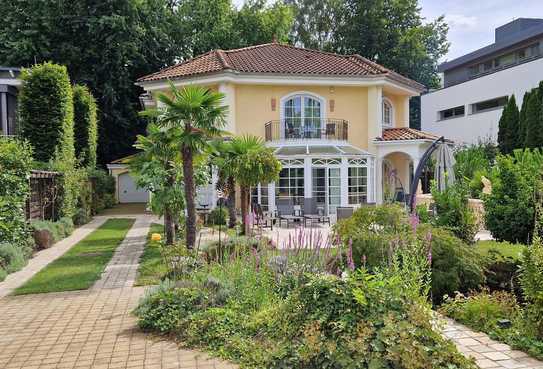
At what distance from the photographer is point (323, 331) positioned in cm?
403

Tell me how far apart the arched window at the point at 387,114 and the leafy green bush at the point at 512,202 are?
13289 mm

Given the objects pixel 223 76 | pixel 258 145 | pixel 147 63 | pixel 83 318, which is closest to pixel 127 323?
pixel 83 318

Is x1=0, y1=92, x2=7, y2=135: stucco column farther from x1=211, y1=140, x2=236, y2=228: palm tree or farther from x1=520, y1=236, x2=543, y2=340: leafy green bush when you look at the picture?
x1=520, y1=236, x2=543, y2=340: leafy green bush

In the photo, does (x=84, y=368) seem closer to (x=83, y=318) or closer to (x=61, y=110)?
(x=83, y=318)

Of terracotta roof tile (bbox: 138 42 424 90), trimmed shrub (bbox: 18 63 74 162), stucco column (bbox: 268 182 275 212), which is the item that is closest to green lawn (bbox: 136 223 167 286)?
trimmed shrub (bbox: 18 63 74 162)

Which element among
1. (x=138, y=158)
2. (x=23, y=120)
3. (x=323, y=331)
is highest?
(x=23, y=120)

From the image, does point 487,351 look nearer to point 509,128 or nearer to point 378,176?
point 378,176

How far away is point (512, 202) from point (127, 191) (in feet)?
90.5

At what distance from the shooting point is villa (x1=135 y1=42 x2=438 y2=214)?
19.4 metres

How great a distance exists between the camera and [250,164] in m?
13.1

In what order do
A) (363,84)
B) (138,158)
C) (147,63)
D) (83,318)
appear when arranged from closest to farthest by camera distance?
(83,318), (138,158), (363,84), (147,63)

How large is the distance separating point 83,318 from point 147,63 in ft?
94.1

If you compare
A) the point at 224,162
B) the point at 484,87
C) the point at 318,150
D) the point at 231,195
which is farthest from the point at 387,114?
the point at 224,162

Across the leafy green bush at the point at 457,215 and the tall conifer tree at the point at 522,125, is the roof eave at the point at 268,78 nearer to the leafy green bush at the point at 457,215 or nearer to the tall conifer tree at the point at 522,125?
the tall conifer tree at the point at 522,125
